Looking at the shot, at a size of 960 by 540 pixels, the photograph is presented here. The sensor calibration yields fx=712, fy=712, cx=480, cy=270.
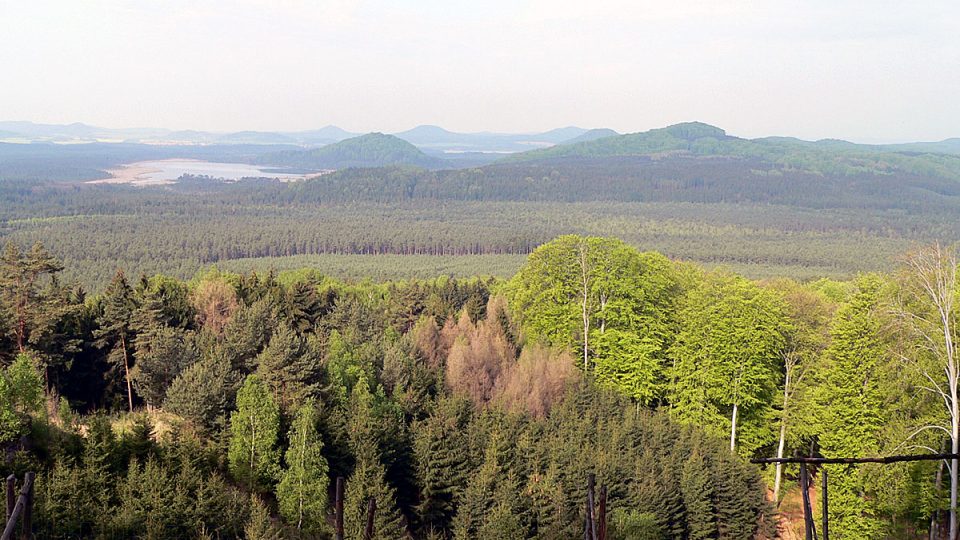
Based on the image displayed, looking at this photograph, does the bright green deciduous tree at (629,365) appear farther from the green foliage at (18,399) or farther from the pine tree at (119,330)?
the green foliage at (18,399)

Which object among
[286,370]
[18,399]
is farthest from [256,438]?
[18,399]

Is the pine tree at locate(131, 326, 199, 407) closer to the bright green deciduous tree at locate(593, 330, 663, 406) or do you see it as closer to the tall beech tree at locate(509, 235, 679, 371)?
the tall beech tree at locate(509, 235, 679, 371)

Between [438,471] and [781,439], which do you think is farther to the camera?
[781,439]

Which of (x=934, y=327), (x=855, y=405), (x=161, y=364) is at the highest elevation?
(x=934, y=327)

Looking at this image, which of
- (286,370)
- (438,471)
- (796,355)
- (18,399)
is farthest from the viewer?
(796,355)

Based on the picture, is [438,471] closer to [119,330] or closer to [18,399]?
[18,399]

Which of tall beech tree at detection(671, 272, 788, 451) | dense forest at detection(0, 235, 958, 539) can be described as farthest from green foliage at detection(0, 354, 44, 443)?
tall beech tree at detection(671, 272, 788, 451)
